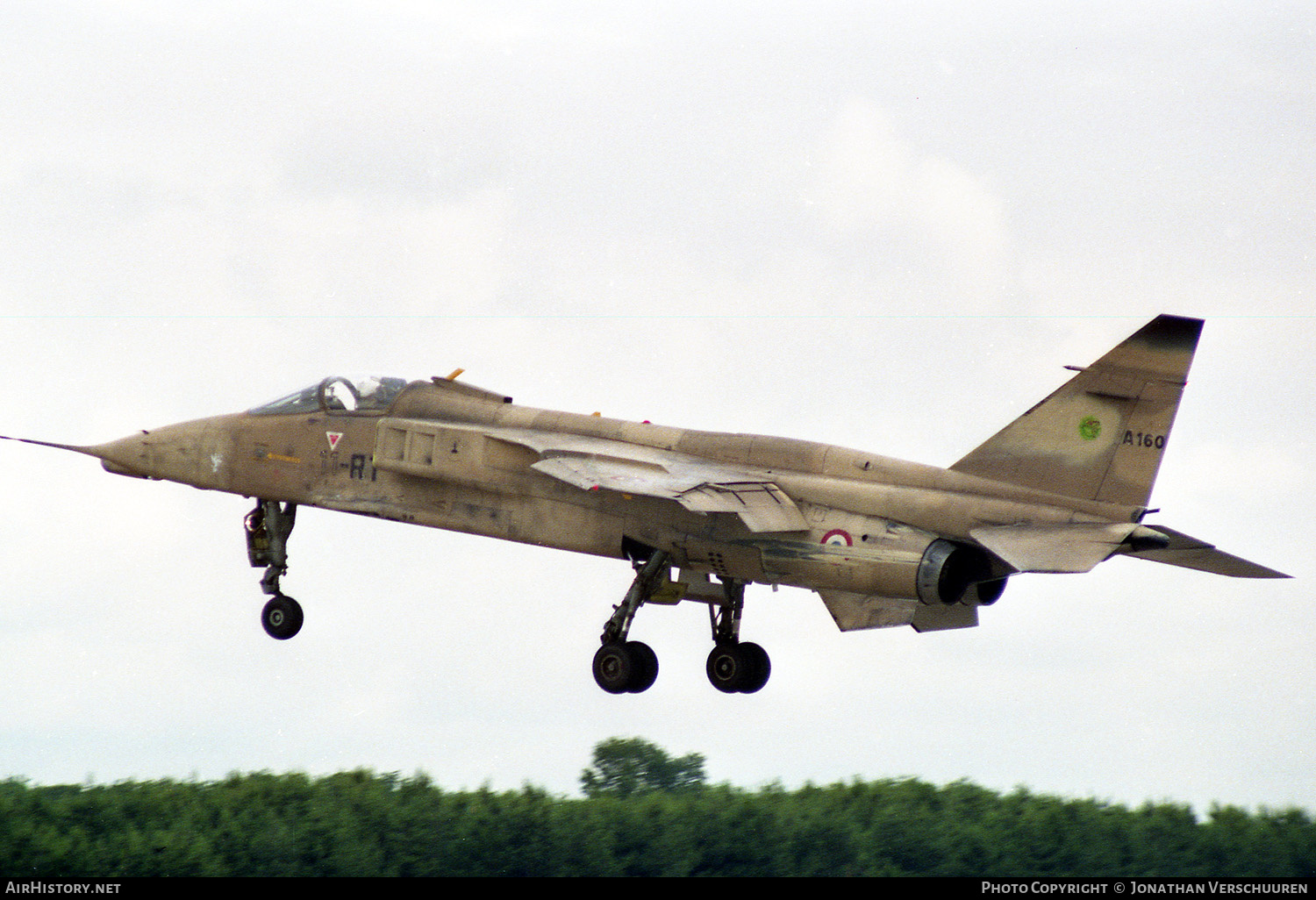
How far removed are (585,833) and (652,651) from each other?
10.4m

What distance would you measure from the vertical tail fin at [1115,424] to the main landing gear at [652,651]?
4.48 m

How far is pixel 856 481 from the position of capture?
2014 cm

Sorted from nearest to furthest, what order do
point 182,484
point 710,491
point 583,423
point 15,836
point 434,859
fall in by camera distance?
point 710,491
point 583,423
point 182,484
point 15,836
point 434,859

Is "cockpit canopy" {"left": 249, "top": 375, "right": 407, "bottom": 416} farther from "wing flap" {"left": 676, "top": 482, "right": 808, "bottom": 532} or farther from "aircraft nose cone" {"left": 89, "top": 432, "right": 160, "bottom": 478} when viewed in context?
"wing flap" {"left": 676, "top": 482, "right": 808, "bottom": 532}

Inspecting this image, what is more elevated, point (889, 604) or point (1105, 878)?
point (889, 604)

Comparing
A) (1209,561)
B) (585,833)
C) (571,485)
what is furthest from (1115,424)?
(585,833)

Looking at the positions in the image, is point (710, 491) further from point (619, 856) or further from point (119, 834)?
point (119, 834)

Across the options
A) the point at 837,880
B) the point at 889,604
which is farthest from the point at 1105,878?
the point at 889,604

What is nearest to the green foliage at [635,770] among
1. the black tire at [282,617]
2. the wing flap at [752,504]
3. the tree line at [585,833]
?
the tree line at [585,833]

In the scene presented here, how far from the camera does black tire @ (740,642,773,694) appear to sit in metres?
22.1

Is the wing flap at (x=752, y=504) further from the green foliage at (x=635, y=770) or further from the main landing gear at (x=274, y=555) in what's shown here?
the green foliage at (x=635, y=770)

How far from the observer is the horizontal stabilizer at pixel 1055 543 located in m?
17.7

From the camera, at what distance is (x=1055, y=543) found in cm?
1812

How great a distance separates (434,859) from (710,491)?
534 inches
